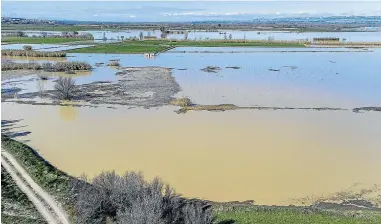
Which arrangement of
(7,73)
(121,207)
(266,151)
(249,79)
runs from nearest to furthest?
(121,207) < (266,151) < (249,79) < (7,73)

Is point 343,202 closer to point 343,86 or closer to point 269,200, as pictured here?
point 269,200

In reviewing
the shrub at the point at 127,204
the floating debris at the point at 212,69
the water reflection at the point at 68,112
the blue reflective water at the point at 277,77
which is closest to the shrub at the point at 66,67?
the blue reflective water at the point at 277,77

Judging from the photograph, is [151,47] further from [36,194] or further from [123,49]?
[36,194]

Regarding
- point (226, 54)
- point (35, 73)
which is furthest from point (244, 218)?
point (226, 54)

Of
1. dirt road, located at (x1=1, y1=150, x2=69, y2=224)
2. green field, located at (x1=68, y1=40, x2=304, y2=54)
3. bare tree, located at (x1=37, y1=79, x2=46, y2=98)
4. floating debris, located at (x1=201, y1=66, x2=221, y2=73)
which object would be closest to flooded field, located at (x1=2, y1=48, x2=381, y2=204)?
bare tree, located at (x1=37, y1=79, x2=46, y2=98)

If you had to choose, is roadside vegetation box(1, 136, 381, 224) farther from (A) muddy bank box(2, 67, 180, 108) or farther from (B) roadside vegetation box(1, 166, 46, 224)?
(A) muddy bank box(2, 67, 180, 108)

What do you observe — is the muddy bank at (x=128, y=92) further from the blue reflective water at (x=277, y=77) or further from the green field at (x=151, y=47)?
the green field at (x=151, y=47)
